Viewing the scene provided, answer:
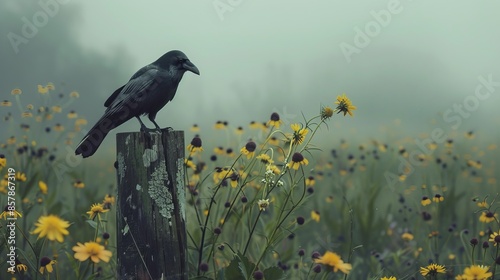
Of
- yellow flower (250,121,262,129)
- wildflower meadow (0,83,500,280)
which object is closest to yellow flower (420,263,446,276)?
wildflower meadow (0,83,500,280)

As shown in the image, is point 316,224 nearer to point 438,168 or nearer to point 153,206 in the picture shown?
point 438,168

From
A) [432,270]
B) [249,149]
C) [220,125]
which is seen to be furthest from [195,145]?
[432,270]

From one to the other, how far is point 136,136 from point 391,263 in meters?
3.27

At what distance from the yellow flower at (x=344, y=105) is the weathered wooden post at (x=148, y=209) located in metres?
0.93

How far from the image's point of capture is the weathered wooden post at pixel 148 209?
3096 mm

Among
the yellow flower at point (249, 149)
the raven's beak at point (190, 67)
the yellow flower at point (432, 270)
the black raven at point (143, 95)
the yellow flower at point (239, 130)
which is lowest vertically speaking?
the yellow flower at point (432, 270)

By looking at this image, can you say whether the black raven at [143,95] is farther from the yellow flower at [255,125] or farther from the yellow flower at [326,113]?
the yellow flower at [255,125]

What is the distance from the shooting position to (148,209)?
310cm

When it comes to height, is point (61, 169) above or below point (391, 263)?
above

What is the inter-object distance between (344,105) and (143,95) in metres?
1.09

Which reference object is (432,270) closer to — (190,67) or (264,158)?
(264,158)

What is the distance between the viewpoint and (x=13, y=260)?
3555 millimetres

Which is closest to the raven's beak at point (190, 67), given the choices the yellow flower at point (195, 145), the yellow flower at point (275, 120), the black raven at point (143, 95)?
the black raven at point (143, 95)

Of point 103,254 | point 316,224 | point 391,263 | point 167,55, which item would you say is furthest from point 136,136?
point 316,224
